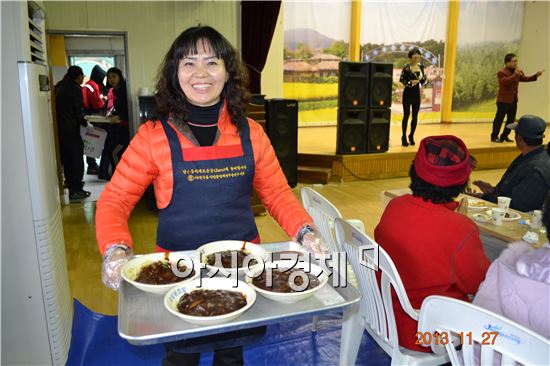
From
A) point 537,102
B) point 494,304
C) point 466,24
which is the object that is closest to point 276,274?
point 494,304

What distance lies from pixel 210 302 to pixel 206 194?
498 millimetres

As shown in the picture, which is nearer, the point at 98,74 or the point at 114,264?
the point at 114,264

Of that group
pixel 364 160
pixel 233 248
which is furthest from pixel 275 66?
pixel 233 248

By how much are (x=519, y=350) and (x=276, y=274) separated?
1.98ft

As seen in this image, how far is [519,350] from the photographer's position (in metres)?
1.00

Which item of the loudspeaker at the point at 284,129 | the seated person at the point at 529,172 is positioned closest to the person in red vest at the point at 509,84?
the loudspeaker at the point at 284,129

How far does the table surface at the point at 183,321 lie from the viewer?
94 cm

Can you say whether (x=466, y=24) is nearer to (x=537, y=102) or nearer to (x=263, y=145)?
(x=537, y=102)

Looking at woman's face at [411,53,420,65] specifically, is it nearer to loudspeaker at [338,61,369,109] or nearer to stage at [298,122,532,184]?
loudspeaker at [338,61,369,109]

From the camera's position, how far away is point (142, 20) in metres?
5.51

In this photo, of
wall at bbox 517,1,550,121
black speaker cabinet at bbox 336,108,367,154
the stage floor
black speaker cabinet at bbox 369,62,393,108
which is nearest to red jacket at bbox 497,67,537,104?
the stage floor

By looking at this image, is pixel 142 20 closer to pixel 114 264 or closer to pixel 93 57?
pixel 93 57

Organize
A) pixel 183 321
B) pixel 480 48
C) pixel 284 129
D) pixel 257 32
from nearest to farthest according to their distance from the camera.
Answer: pixel 183 321
pixel 284 129
pixel 257 32
pixel 480 48

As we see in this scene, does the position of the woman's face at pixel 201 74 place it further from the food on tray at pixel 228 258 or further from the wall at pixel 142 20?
the wall at pixel 142 20
